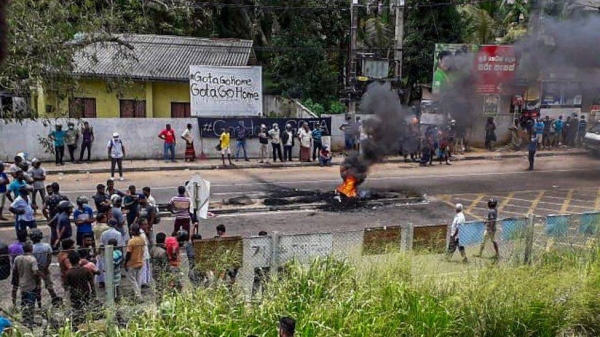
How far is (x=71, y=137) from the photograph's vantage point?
2008 cm

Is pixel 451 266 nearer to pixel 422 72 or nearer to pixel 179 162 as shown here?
pixel 179 162

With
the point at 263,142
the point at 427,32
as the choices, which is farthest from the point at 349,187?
the point at 427,32

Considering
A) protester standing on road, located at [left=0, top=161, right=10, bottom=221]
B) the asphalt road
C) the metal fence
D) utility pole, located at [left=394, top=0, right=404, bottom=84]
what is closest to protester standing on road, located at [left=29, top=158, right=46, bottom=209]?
protester standing on road, located at [left=0, top=161, right=10, bottom=221]

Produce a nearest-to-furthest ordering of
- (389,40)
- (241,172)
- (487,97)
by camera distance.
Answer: (241,172)
(487,97)
(389,40)

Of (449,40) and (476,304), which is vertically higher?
(449,40)

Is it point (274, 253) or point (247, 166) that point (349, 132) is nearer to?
point (247, 166)

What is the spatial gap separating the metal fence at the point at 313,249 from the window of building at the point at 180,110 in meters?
17.6

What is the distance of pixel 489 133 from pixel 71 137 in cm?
1522

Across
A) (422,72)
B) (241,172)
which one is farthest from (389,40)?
(241,172)

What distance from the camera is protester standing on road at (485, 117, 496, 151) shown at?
966 inches

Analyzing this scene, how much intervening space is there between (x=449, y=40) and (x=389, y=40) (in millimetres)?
2806

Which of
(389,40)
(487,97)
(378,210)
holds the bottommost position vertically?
(378,210)

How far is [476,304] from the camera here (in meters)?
7.48

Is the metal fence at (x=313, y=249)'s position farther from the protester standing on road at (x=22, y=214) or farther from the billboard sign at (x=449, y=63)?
the billboard sign at (x=449, y=63)
